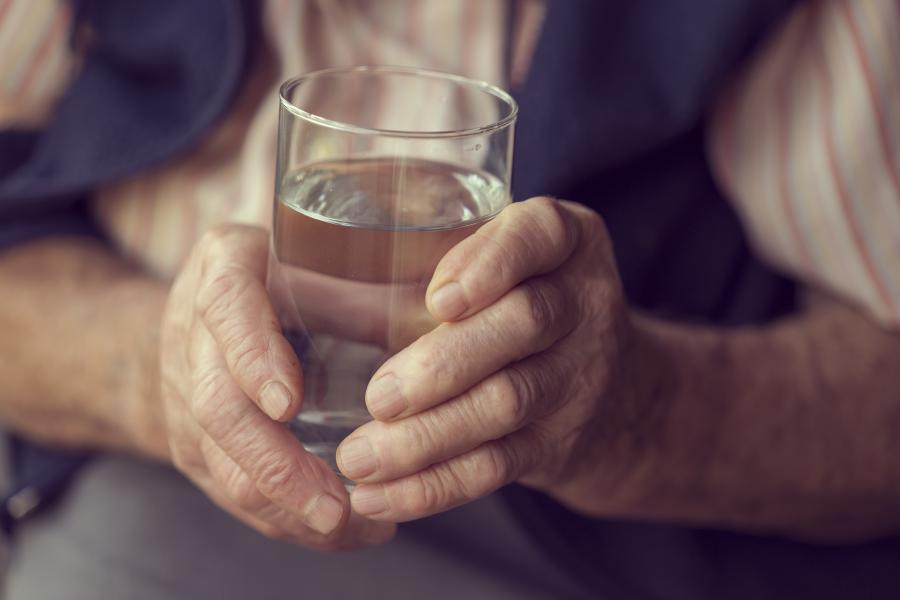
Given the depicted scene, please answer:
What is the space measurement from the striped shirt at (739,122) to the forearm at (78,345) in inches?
3.0

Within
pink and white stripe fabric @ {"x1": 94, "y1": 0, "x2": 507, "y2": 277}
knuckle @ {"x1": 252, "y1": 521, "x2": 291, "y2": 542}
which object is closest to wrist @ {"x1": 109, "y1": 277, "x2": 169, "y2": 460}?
pink and white stripe fabric @ {"x1": 94, "y1": 0, "x2": 507, "y2": 277}

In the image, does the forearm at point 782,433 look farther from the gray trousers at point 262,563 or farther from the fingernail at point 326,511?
the fingernail at point 326,511

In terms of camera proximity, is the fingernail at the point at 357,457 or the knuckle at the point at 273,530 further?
the knuckle at the point at 273,530

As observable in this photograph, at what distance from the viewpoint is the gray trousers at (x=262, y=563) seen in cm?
103

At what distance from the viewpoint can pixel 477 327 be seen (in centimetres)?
63

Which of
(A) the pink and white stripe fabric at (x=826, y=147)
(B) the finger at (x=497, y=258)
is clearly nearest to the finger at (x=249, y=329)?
(B) the finger at (x=497, y=258)

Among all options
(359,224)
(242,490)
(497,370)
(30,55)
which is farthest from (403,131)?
(30,55)

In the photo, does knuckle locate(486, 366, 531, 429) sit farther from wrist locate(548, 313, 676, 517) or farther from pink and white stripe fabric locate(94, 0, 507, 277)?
pink and white stripe fabric locate(94, 0, 507, 277)

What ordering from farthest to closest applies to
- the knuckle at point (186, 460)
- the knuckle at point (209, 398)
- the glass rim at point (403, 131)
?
the knuckle at point (186, 460), the knuckle at point (209, 398), the glass rim at point (403, 131)

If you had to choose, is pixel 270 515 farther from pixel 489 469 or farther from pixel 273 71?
pixel 273 71

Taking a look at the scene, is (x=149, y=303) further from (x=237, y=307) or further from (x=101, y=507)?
(x=237, y=307)

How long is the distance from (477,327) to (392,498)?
0.12 m

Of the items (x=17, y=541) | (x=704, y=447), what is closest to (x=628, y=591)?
(x=704, y=447)

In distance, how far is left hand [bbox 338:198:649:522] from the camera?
24.3 inches
